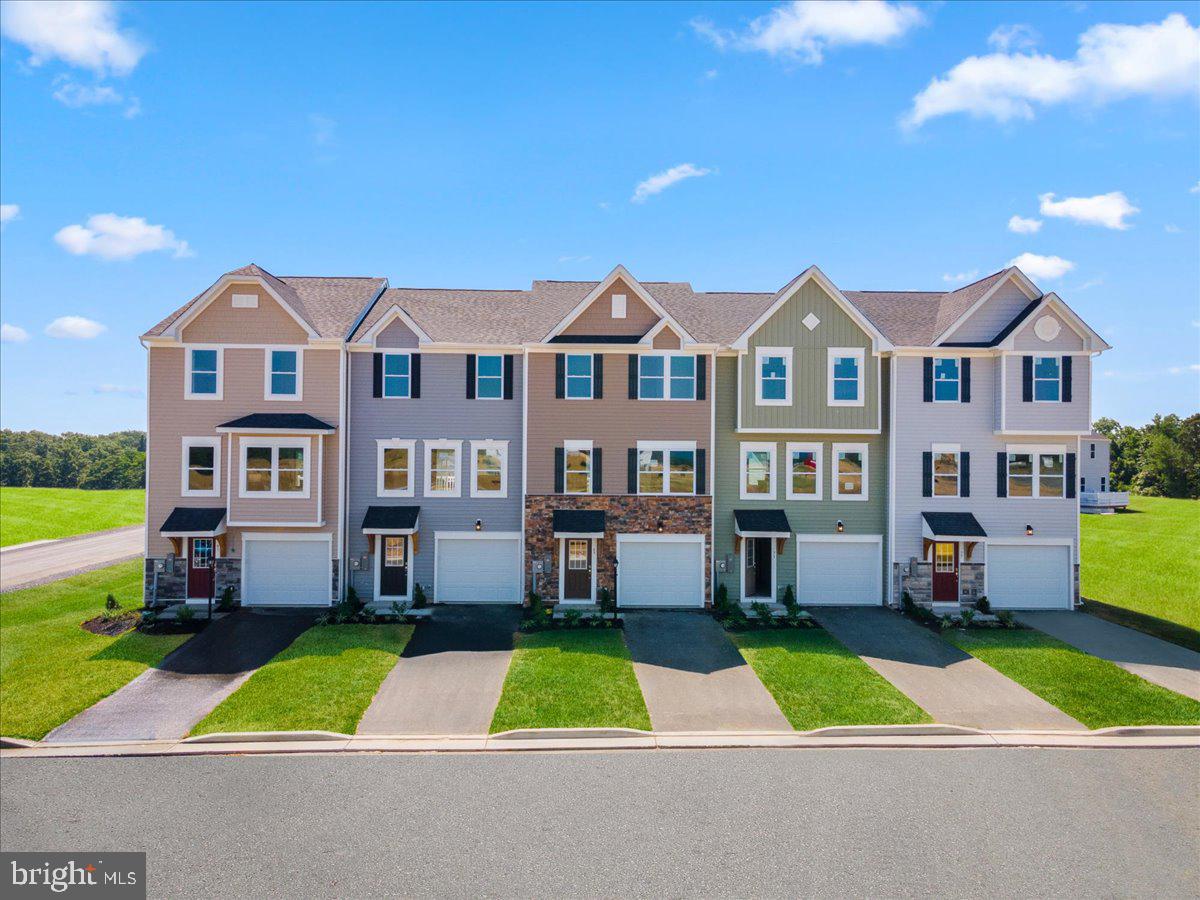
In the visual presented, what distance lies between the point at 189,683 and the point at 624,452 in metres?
13.1

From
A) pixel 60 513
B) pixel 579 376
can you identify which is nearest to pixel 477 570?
pixel 579 376

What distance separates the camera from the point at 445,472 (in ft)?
66.2

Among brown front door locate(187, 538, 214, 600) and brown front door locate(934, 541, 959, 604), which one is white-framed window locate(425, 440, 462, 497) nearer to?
brown front door locate(187, 538, 214, 600)

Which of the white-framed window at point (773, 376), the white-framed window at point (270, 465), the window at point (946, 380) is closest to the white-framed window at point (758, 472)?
the white-framed window at point (773, 376)

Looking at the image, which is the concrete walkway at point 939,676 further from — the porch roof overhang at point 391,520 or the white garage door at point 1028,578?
the porch roof overhang at point 391,520

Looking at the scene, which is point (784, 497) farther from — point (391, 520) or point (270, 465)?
point (270, 465)

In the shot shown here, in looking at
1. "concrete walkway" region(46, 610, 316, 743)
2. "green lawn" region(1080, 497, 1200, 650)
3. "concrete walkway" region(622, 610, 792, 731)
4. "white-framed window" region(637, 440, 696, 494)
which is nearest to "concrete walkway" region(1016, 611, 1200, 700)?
"green lawn" region(1080, 497, 1200, 650)

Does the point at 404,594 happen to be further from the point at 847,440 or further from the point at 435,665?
the point at 847,440

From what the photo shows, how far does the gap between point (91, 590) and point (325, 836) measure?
19076mm

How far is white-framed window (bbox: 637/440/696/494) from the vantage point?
19.9 m

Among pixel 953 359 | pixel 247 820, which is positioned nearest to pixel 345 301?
pixel 247 820

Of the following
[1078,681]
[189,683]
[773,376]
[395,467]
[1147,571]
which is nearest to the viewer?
[189,683]

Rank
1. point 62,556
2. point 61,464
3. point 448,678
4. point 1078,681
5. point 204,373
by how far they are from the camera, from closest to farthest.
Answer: point 1078,681
point 448,678
point 204,373
point 62,556
point 61,464

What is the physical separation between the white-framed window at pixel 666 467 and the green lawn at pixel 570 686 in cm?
531
